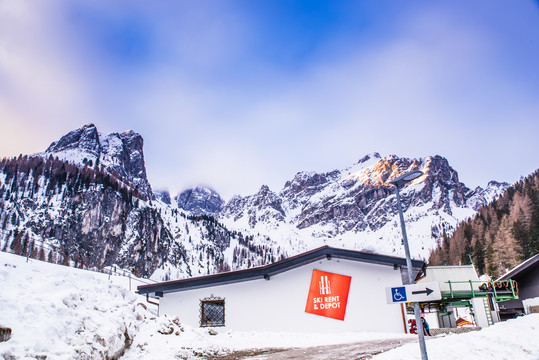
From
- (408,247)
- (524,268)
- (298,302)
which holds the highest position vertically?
(408,247)

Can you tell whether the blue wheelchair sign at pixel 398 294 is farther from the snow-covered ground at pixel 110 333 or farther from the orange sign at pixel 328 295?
the orange sign at pixel 328 295

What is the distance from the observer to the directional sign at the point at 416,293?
7703mm

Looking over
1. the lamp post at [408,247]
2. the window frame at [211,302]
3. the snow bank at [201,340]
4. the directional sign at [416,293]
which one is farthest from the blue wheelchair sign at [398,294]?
the window frame at [211,302]

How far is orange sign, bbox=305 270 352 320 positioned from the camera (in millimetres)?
17797

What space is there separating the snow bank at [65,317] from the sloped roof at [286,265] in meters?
7.07

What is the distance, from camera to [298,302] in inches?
730

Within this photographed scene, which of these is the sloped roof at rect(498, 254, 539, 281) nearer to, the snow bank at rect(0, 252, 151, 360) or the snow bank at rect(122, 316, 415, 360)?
the snow bank at rect(122, 316, 415, 360)

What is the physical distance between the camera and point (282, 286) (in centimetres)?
1905

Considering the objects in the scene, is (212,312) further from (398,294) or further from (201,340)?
(398,294)

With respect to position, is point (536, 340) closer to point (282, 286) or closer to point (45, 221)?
point (282, 286)

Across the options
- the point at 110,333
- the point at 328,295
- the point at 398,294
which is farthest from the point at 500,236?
the point at 110,333

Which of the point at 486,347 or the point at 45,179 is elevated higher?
the point at 45,179

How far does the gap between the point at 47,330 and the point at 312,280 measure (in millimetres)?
12850

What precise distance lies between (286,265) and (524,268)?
13.6 meters
